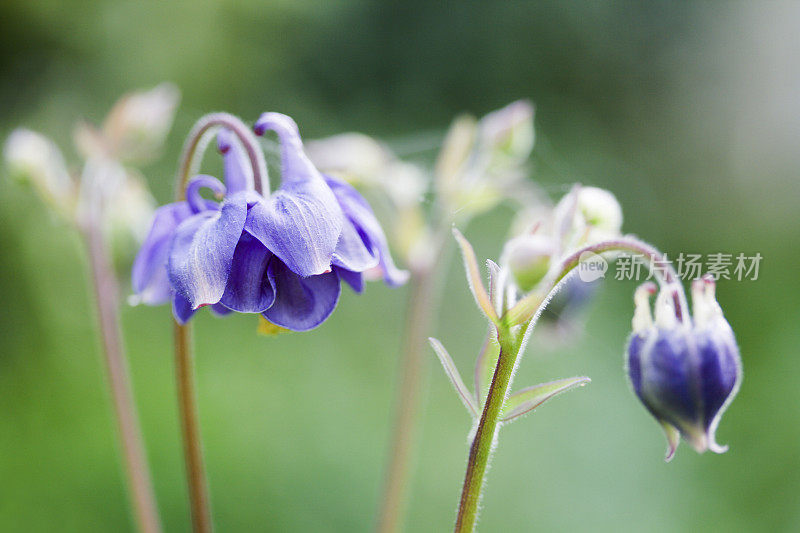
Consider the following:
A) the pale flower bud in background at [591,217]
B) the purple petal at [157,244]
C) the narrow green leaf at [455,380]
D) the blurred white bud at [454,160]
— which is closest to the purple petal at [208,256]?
the purple petal at [157,244]

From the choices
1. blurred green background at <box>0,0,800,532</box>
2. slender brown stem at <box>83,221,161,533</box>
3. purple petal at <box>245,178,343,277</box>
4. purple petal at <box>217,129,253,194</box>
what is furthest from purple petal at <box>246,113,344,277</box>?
blurred green background at <box>0,0,800,532</box>

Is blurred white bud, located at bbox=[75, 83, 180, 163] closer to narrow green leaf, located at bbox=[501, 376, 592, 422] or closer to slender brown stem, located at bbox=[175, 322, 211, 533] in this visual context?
slender brown stem, located at bbox=[175, 322, 211, 533]

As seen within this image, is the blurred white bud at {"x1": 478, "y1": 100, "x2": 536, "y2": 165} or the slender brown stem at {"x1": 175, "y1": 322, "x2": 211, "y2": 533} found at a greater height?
the blurred white bud at {"x1": 478, "y1": 100, "x2": 536, "y2": 165}

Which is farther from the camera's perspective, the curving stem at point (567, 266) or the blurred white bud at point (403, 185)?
the blurred white bud at point (403, 185)

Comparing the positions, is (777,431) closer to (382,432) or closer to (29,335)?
(382,432)

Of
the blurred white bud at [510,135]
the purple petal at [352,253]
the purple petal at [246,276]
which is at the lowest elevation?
the purple petal at [246,276]

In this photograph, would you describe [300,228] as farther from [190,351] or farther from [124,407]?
[124,407]

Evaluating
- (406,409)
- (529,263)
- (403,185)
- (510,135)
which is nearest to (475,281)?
(529,263)

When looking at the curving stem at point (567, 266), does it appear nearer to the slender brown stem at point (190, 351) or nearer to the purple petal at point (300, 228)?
the purple petal at point (300, 228)
